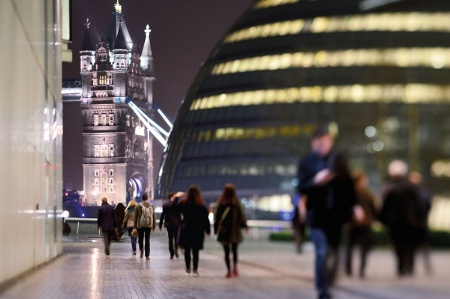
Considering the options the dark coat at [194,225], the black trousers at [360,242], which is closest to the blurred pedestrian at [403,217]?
the black trousers at [360,242]

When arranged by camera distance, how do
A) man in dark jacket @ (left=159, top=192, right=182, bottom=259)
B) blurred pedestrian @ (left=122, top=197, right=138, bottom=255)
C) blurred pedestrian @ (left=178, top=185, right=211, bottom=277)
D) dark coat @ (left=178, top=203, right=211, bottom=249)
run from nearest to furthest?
1. blurred pedestrian @ (left=178, top=185, right=211, bottom=277)
2. dark coat @ (left=178, top=203, right=211, bottom=249)
3. man in dark jacket @ (left=159, top=192, right=182, bottom=259)
4. blurred pedestrian @ (left=122, top=197, right=138, bottom=255)

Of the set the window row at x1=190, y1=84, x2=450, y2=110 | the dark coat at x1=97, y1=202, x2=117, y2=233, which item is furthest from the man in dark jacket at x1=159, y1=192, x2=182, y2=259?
the window row at x1=190, y1=84, x2=450, y2=110

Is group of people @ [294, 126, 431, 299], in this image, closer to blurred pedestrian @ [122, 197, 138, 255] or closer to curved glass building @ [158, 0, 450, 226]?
curved glass building @ [158, 0, 450, 226]

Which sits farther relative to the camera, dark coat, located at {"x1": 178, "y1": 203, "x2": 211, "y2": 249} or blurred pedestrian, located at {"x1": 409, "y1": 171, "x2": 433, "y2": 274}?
dark coat, located at {"x1": 178, "y1": 203, "x2": 211, "y2": 249}

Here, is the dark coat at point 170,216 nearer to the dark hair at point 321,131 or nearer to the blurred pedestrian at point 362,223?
the dark hair at point 321,131

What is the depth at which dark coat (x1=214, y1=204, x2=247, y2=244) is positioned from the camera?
21.0m

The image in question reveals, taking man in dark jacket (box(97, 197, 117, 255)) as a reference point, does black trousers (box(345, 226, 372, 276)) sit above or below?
below

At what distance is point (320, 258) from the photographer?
10070 mm

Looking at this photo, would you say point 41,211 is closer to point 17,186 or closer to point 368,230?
point 17,186

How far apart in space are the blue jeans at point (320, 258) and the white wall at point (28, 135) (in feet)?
30.8

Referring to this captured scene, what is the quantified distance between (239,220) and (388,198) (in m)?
13.7

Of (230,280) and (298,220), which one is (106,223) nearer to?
(230,280)

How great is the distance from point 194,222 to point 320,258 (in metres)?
13.0

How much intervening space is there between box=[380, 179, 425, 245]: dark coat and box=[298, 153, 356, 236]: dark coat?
775 millimetres
